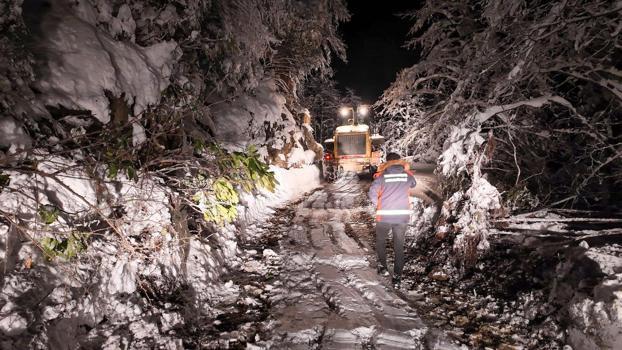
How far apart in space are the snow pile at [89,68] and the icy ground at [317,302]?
10.6ft

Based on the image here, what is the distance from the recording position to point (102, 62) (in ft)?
16.2

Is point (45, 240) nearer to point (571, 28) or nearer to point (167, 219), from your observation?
point (167, 219)

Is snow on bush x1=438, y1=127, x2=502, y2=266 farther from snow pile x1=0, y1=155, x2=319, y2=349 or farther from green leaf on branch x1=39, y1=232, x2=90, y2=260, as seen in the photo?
green leaf on branch x1=39, y1=232, x2=90, y2=260

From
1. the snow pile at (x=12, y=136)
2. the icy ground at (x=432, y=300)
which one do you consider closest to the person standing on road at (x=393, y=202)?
the icy ground at (x=432, y=300)

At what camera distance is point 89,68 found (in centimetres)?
473

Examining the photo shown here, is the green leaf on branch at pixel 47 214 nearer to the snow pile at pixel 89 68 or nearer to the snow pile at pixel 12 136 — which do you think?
the snow pile at pixel 12 136

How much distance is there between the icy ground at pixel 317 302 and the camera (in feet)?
11.8

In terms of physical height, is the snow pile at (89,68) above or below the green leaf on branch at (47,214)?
above

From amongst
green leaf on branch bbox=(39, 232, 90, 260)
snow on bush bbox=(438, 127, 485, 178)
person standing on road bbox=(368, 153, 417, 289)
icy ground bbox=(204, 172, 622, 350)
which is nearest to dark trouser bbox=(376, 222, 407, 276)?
person standing on road bbox=(368, 153, 417, 289)

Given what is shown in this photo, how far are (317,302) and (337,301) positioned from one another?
0.88 feet

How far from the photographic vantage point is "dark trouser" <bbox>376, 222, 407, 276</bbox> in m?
5.12

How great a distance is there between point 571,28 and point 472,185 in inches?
95.3

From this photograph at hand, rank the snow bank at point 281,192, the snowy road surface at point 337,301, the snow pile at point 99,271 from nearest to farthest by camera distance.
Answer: the snow pile at point 99,271
the snowy road surface at point 337,301
the snow bank at point 281,192

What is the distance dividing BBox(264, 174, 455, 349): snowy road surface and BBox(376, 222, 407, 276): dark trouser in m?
0.25
